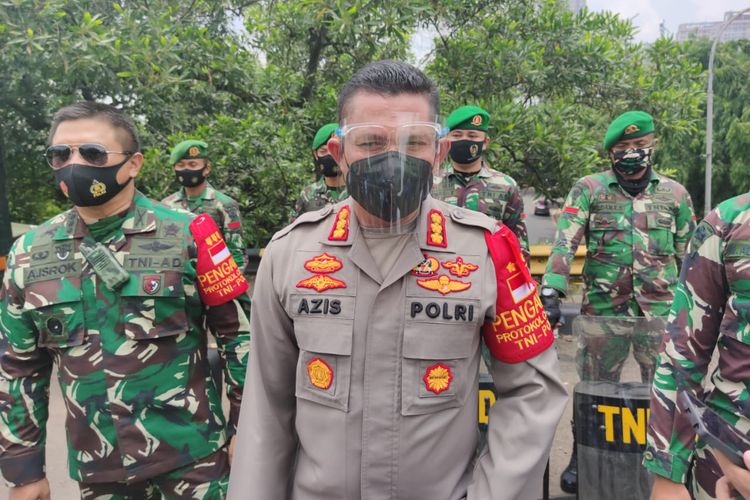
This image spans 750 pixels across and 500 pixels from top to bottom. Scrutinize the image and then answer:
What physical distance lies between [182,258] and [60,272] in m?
0.38

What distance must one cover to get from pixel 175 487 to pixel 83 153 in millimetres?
1167

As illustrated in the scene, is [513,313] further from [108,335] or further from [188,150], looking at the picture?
[188,150]

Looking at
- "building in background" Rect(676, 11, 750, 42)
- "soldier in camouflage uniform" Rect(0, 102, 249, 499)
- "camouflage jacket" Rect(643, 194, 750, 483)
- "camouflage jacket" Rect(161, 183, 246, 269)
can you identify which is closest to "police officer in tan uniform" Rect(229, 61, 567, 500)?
"camouflage jacket" Rect(643, 194, 750, 483)

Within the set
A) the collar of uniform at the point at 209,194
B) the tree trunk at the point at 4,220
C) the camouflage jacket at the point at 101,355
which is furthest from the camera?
the tree trunk at the point at 4,220

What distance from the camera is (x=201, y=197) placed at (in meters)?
5.25

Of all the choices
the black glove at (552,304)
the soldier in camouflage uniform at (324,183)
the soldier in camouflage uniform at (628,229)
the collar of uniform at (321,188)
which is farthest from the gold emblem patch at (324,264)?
the collar of uniform at (321,188)

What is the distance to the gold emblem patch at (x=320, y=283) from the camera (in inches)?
51.6

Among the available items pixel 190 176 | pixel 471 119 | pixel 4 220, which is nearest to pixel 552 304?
pixel 471 119

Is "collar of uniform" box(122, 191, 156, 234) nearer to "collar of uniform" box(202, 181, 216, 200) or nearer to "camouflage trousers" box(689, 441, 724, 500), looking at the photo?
"camouflage trousers" box(689, 441, 724, 500)

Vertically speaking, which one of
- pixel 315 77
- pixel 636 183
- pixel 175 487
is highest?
pixel 315 77

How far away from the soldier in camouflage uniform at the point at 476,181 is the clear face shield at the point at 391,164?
2.43 m

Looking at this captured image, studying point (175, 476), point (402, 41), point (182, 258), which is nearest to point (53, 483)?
point (175, 476)

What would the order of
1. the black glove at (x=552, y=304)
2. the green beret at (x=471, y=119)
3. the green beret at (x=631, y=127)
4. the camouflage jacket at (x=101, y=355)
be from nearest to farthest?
the camouflage jacket at (x=101, y=355) → the black glove at (x=552, y=304) → the green beret at (x=631, y=127) → the green beret at (x=471, y=119)

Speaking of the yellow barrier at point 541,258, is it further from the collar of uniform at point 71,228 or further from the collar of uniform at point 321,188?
the collar of uniform at point 71,228
